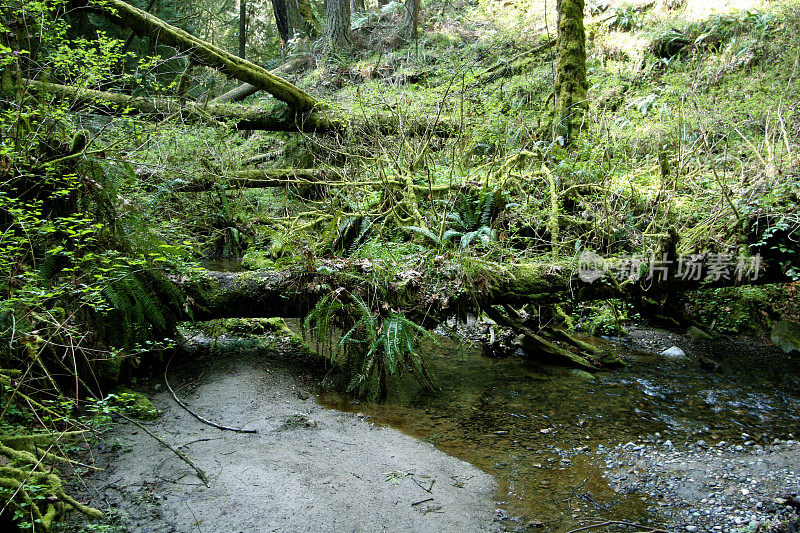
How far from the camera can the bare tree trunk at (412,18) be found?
15.5 metres

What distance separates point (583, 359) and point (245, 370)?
4.16 meters

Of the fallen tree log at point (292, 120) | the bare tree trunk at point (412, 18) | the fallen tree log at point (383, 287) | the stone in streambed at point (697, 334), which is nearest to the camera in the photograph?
the fallen tree log at point (383, 287)

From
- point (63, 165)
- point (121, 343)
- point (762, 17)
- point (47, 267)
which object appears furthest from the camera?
point (762, 17)

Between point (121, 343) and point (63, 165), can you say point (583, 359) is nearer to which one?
point (121, 343)

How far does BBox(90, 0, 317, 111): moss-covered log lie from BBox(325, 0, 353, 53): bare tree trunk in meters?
7.04

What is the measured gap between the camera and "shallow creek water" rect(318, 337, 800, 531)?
3.67 m

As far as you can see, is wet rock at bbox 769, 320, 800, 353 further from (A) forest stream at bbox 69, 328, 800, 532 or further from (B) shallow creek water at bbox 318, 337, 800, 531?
(B) shallow creek water at bbox 318, 337, 800, 531

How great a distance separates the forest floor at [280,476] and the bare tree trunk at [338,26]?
44.9 ft

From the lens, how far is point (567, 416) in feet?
16.4

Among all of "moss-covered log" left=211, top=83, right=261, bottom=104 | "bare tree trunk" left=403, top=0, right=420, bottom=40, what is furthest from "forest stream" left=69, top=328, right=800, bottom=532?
"bare tree trunk" left=403, top=0, right=420, bottom=40

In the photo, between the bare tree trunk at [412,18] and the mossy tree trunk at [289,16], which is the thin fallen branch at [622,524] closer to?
the bare tree trunk at [412,18]

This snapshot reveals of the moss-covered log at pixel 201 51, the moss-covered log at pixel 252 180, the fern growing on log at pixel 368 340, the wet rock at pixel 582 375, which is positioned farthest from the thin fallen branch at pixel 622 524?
the moss-covered log at pixel 201 51

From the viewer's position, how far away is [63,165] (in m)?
4.41

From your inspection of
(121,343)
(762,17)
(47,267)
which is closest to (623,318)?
(121,343)
